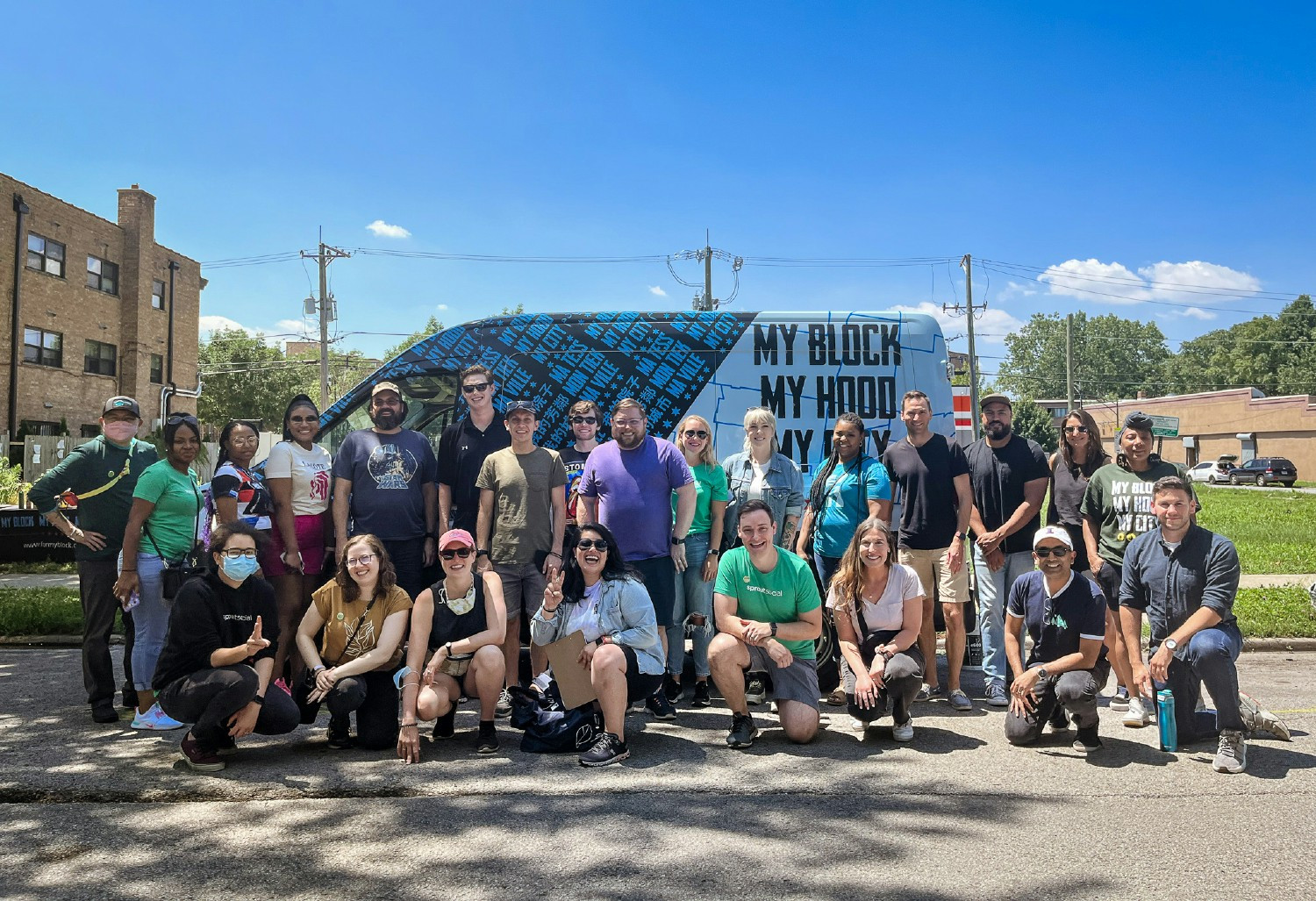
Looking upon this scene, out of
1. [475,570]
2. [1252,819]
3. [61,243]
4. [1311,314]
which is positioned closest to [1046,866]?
[1252,819]

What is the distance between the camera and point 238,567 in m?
5.00

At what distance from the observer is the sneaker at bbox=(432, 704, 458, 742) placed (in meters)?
5.36

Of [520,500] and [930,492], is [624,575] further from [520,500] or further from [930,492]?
[930,492]

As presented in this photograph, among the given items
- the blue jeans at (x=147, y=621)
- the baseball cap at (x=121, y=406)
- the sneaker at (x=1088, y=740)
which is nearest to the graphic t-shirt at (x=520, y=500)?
the blue jeans at (x=147, y=621)

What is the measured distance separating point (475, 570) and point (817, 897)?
2.94m

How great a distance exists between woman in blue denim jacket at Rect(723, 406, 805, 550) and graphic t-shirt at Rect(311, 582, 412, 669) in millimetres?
2390

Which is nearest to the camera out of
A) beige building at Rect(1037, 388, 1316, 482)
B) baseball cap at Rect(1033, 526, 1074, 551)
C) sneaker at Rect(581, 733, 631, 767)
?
sneaker at Rect(581, 733, 631, 767)

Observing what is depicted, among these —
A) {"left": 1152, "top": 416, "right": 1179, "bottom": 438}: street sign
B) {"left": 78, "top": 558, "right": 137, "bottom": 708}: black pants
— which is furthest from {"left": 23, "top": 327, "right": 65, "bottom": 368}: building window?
{"left": 1152, "top": 416, "right": 1179, "bottom": 438}: street sign

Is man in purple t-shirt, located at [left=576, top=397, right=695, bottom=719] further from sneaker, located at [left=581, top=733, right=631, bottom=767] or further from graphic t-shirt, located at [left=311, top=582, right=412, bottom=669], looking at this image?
graphic t-shirt, located at [left=311, top=582, right=412, bottom=669]

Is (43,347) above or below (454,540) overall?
above

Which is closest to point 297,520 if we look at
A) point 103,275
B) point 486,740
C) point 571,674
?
point 486,740

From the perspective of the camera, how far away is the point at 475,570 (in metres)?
5.58

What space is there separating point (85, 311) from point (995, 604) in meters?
30.9

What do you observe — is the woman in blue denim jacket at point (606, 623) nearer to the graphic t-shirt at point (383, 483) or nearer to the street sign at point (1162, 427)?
the graphic t-shirt at point (383, 483)
